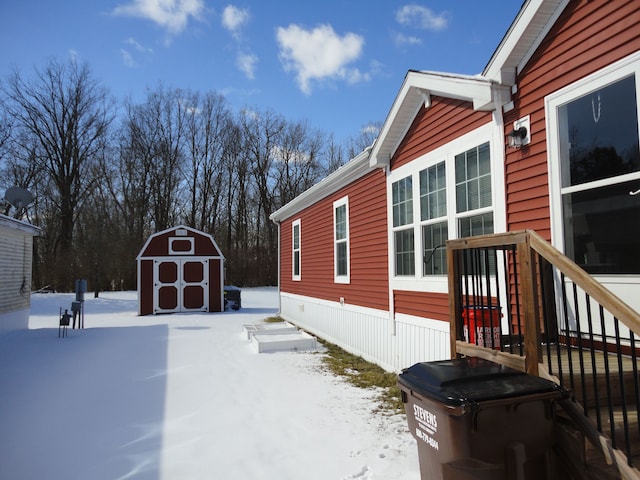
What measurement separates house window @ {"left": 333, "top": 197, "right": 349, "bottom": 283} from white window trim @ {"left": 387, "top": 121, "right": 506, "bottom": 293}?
6.38 ft

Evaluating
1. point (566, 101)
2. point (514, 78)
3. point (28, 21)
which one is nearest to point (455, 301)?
point (566, 101)

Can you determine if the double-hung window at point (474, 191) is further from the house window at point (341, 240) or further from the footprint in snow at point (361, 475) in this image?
the house window at point (341, 240)

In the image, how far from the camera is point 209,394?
5359 mm

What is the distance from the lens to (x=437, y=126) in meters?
5.29

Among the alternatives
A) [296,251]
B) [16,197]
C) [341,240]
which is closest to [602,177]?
[341,240]

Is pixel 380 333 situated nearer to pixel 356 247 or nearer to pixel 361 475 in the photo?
pixel 356 247

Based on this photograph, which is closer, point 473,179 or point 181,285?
point 473,179

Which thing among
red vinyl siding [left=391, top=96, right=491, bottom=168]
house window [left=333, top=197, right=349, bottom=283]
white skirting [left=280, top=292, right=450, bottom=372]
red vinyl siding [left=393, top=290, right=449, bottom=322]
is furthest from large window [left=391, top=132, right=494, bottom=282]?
house window [left=333, top=197, right=349, bottom=283]

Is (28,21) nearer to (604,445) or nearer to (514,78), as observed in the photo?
(514,78)

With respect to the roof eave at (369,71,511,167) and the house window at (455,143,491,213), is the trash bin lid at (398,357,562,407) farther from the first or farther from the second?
the roof eave at (369,71,511,167)

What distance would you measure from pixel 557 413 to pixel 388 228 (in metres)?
4.24

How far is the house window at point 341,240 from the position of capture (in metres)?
8.38

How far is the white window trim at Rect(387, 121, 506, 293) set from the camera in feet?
13.7

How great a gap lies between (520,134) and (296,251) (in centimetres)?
905
